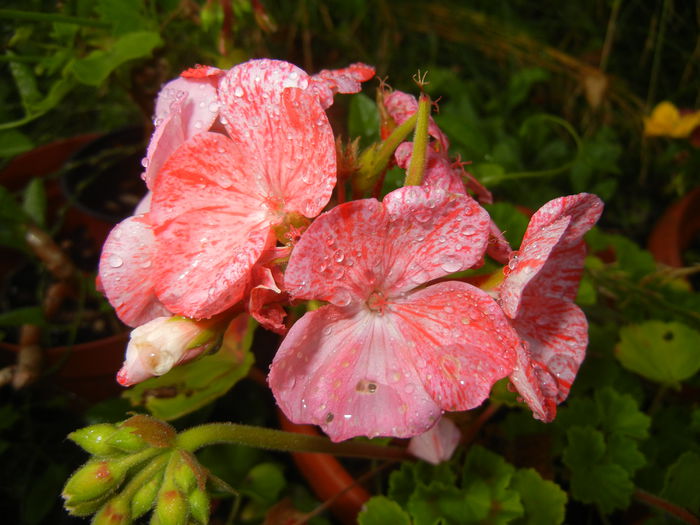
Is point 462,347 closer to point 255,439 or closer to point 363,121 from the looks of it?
point 255,439

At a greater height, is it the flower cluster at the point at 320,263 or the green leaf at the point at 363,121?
the flower cluster at the point at 320,263

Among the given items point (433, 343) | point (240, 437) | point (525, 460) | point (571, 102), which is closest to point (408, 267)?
point (433, 343)

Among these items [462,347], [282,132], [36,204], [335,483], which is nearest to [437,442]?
[335,483]

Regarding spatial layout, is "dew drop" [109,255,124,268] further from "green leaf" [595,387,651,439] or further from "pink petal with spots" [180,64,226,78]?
"green leaf" [595,387,651,439]

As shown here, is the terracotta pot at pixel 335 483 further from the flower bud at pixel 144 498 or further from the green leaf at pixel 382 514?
the flower bud at pixel 144 498

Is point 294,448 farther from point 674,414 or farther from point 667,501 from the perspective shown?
point 674,414

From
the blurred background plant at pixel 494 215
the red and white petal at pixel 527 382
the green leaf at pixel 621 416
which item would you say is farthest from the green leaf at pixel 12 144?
the green leaf at pixel 621 416

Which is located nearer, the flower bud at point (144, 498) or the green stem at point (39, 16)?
the flower bud at point (144, 498)
